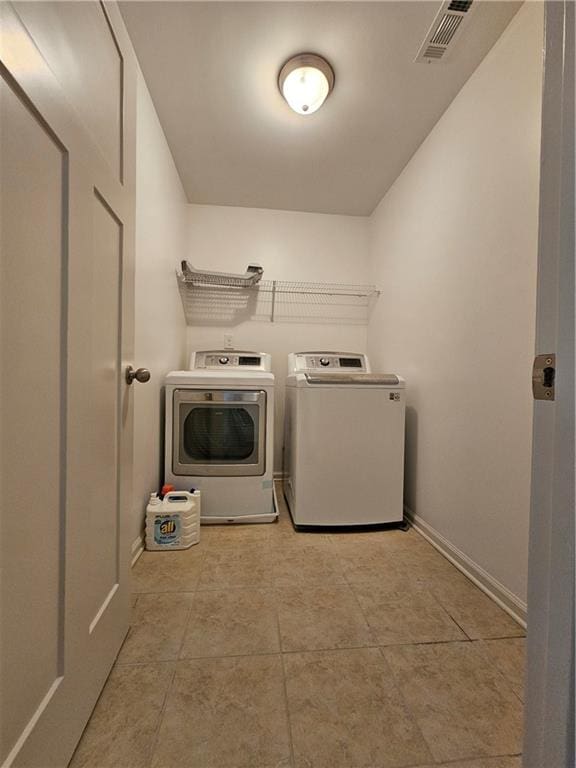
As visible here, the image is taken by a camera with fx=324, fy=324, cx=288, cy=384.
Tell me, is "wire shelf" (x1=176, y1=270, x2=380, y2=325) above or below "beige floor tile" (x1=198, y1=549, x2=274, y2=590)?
above

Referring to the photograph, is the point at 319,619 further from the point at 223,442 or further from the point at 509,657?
the point at 223,442

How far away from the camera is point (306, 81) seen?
1.50 meters

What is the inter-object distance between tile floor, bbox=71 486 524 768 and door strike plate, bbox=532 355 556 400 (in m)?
0.90

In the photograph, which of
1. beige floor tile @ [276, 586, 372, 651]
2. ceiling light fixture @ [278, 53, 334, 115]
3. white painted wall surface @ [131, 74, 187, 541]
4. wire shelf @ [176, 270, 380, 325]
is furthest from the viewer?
wire shelf @ [176, 270, 380, 325]

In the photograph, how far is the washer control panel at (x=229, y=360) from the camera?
2508 mm

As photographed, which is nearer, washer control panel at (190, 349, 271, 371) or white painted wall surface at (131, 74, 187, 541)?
white painted wall surface at (131, 74, 187, 541)

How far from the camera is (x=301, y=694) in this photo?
882 mm

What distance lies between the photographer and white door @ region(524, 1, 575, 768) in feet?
1.25

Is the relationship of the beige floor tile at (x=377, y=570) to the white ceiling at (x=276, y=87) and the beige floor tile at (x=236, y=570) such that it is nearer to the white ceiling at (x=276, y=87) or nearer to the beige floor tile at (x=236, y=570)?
the beige floor tile at (x=236, y=570)

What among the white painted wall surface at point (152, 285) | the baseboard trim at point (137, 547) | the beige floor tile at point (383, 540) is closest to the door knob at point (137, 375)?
the white painted wall surface at point (152, 285)

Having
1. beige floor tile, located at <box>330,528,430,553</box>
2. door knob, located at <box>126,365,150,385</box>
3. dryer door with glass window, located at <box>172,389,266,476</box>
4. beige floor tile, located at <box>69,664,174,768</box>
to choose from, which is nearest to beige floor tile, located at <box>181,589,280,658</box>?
beige floor tile, located at <box>69,664,174,768</box>

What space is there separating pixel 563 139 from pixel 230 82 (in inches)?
70.6

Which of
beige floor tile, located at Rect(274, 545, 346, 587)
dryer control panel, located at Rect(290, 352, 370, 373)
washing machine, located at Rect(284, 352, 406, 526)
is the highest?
dryer control panel, located at Rect(290, 352, 370, 373)

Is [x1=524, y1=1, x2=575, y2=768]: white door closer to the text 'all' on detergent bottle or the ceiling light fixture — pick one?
the ceiling light fixture
